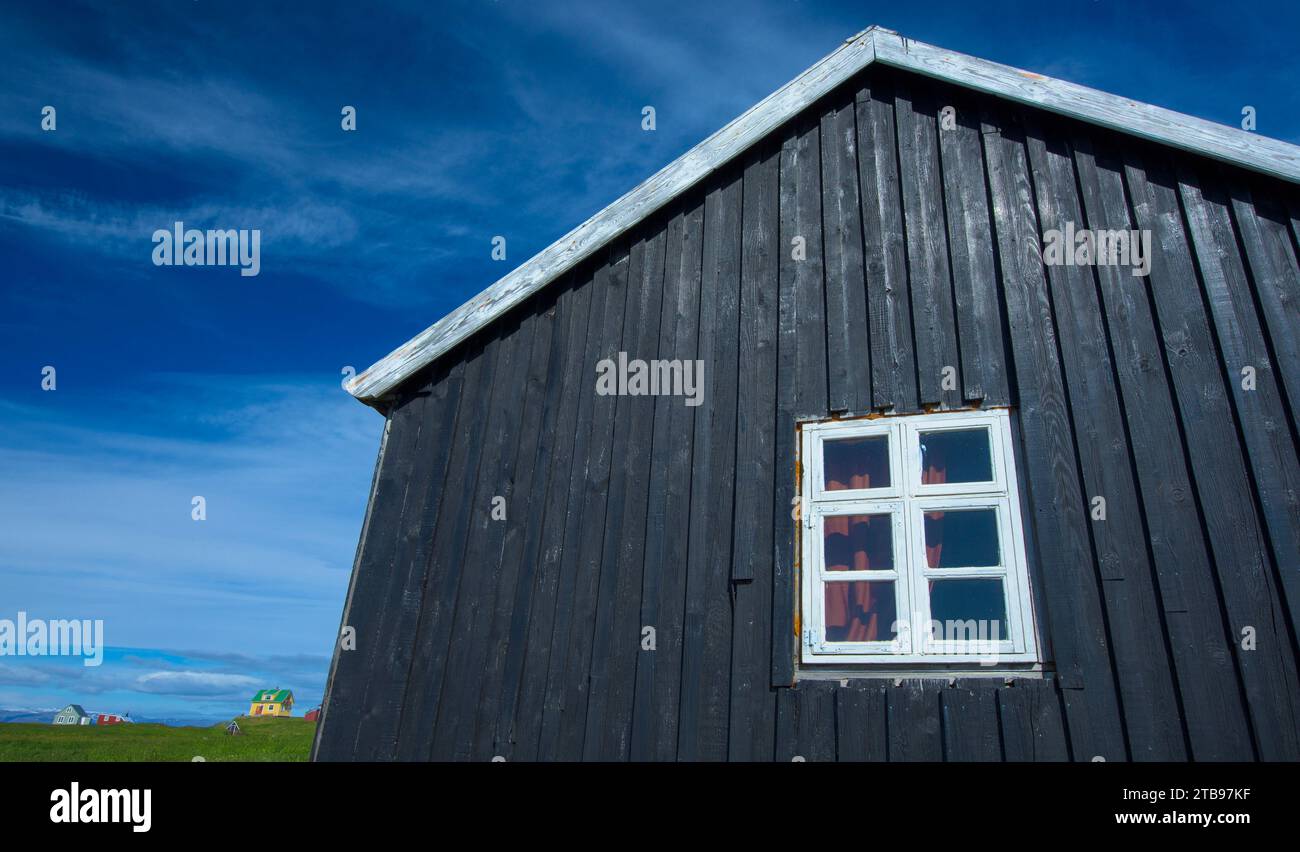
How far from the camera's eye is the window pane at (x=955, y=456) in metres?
4.43

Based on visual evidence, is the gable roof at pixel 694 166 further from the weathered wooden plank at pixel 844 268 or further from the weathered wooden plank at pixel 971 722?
the weathered wooden plank at pixel 971 722

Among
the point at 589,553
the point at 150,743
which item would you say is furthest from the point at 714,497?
the point at 150,743

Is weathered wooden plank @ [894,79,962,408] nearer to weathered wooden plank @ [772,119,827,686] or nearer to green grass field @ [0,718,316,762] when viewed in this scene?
weathered wooden plank @ [772,119,827,686]

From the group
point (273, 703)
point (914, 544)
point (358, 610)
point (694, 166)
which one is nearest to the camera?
point (914, 544)

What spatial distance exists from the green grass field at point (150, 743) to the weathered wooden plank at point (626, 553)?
350 inches

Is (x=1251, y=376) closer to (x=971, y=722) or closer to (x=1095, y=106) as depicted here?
(x=1095, y=106)

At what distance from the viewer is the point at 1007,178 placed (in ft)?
16.0

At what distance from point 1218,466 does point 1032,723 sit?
1525 millimetres

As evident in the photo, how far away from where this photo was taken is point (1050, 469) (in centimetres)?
409

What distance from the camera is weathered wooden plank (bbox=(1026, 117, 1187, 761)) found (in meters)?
3.56

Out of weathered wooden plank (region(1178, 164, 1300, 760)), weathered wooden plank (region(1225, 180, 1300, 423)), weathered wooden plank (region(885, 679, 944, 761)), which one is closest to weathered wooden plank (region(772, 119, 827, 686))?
weathered wooden plank (region(885, 679, 944, 761))

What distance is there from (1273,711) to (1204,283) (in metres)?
2.14
